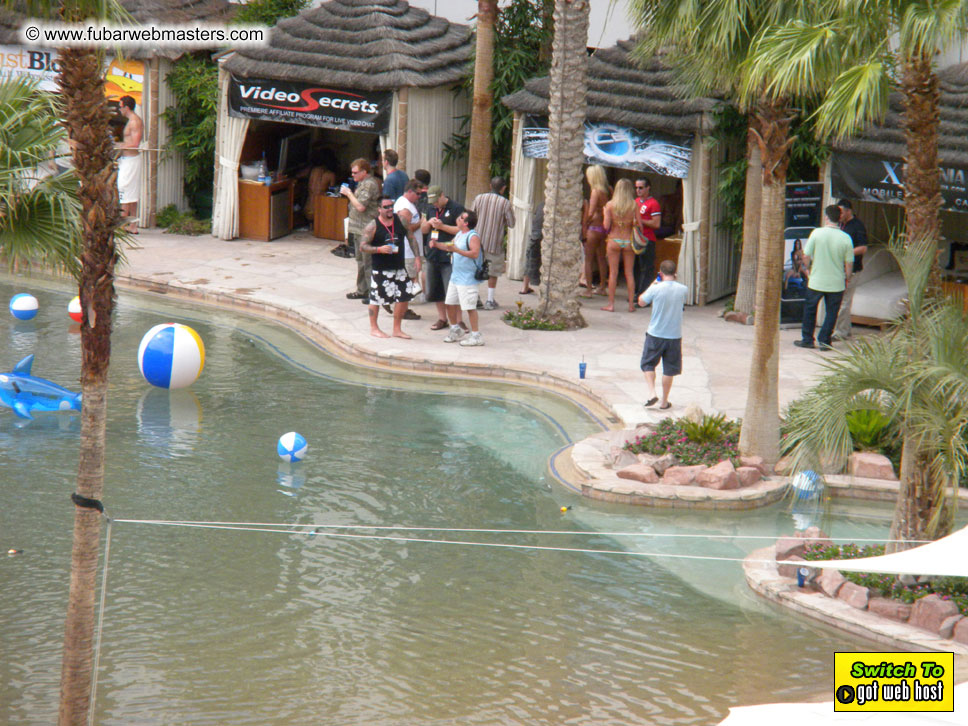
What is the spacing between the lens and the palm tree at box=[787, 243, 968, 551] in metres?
8.22

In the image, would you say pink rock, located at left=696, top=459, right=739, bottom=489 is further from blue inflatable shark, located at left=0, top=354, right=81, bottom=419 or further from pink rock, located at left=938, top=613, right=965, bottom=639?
blue inflatable shark, located at left=0, top=354, right=81, bottom=419

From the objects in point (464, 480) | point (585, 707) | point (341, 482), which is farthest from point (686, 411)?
point (585, 707)

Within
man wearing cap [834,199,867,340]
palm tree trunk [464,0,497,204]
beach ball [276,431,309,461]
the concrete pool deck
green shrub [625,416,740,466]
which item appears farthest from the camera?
palm tree trunk [464,0,497,204]

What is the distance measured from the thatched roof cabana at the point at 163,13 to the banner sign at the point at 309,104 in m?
1.82

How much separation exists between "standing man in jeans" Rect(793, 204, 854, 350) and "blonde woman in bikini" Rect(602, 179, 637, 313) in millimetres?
2409

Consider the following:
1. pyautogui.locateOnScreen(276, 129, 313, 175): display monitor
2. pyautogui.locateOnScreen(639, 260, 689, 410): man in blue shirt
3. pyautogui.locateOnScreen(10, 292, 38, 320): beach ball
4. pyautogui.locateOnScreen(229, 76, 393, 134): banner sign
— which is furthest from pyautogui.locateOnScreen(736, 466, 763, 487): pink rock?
pyautogui.locateOnScreen(276, 129, 313, 175): display monitor

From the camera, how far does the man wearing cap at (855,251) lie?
1519 centimetres

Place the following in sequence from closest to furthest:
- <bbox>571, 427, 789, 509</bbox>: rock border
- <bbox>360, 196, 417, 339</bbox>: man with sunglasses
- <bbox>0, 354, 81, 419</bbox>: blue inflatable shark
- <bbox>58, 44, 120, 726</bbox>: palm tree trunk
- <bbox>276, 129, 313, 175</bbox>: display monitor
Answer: <bbox>58, 44, 120, 726</bbox>: palm tree trunk
<bbox>571, 427, 789, 509</bbox>: rock border
<bbox>0, 354, 81, 419</bbox>: blue inflatable shark
<bbox>360, 196, 417, 339</bbox>: man with sunglasses
<bbox>276, 129, 313, 175</bbox>: display monitor

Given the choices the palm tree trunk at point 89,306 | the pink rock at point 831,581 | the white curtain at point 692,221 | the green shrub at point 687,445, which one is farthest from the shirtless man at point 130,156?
the pink rock at point 831,581

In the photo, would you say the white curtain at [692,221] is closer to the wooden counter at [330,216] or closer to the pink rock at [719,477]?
the wooden counter at [330,216]

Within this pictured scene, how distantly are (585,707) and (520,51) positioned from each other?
43.2 ft

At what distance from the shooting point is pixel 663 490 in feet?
35.3

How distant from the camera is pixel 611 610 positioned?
884cm

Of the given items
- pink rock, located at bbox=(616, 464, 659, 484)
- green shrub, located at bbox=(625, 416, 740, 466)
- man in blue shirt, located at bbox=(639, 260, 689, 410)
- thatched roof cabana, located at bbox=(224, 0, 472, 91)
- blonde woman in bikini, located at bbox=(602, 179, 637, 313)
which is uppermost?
thatched roof cabana, located at bbox=(224, 0, 472, 91)
